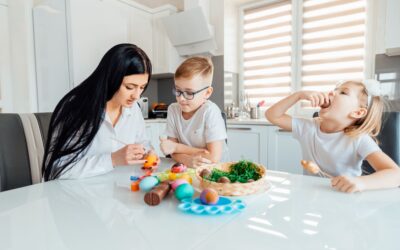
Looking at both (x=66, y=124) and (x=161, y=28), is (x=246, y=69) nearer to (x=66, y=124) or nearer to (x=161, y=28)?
(x=161, y=28)

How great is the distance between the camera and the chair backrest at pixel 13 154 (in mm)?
1038

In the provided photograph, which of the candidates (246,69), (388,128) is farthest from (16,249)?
(246,69)

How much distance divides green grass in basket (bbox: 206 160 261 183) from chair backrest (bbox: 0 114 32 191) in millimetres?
875

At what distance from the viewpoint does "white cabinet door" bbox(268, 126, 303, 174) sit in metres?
2.25

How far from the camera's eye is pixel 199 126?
1.27 meters

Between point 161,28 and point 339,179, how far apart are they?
308 centimetres

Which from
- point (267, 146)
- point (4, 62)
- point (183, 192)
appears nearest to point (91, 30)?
point (4, 62)

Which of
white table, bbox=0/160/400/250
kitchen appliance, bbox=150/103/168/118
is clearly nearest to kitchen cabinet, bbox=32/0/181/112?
kitchen appliance, bbox=150/103/168/118

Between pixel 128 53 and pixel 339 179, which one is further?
pixel 128 53

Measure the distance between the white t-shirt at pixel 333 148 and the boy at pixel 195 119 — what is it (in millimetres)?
378

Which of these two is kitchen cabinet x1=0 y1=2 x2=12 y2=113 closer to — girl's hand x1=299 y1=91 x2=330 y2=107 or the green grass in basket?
the green grass in basket

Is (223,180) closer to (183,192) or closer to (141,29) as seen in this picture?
(183,192)

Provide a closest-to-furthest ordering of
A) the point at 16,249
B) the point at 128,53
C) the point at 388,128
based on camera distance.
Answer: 1. the point at 16,249
2. the point at 128,53
3. the point at 388,128

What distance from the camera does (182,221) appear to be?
54 centimetres
